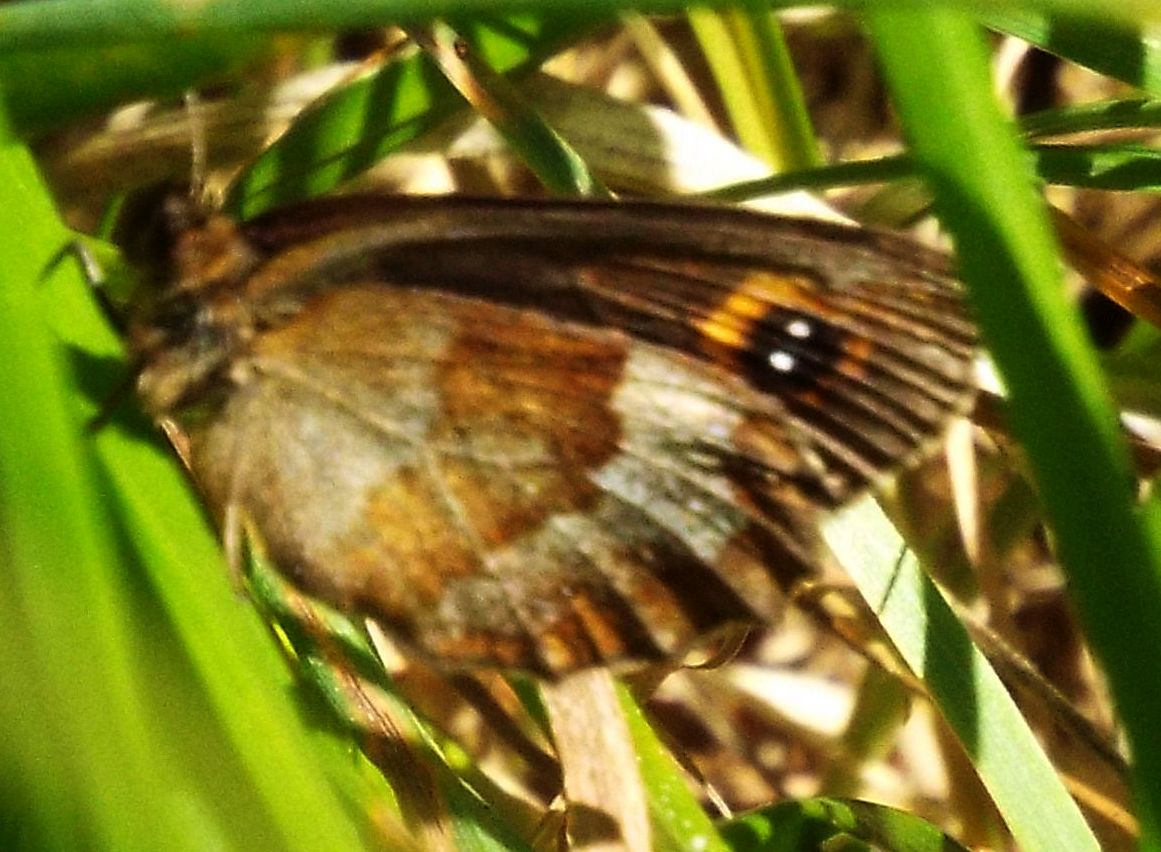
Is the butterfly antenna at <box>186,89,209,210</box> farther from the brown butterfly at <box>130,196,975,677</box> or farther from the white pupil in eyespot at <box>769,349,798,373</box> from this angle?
the white pupil in eyespot at <box>769,349,798,373</box>

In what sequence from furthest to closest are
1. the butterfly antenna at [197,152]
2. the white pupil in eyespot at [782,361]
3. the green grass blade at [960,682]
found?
1. the butterfly antenna at [197,152]
2. the white pupil in eyespot at [782,361]
3. the green grass blade at [960,682]

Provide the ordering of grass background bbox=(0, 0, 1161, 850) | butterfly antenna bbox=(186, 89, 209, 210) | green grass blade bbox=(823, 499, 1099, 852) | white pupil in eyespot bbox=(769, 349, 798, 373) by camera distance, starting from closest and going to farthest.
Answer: grass background bbox=(0, 0, 1161, 850) < green grass blade bbox=(823, 499, 1099, 852) < white pupil in eyespot bbox=(769, 349, 798, 373) < butterfly antenna bbox=(186, 89, 209, 210)

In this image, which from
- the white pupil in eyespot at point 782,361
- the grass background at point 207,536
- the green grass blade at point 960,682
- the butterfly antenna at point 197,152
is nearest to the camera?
the grass background at point 207,536

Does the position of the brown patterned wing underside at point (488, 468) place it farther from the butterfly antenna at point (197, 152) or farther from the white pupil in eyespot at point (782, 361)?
the butterfly antenna at point (197, 152)

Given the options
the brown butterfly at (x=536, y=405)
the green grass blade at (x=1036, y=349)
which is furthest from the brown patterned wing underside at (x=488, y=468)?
the green grass blade at (x=1036, y=349)

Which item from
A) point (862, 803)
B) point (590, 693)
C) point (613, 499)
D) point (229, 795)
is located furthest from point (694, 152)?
point (229, 795)

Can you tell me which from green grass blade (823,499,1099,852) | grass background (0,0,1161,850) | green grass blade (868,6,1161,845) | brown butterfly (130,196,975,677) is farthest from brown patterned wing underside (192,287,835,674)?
green grass blade (868,6,1161,845)

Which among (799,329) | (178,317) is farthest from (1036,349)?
(178,317)

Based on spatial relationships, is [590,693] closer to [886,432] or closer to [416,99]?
[886,432]

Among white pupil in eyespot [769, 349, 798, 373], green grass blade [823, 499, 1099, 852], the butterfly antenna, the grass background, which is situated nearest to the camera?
the grass background
